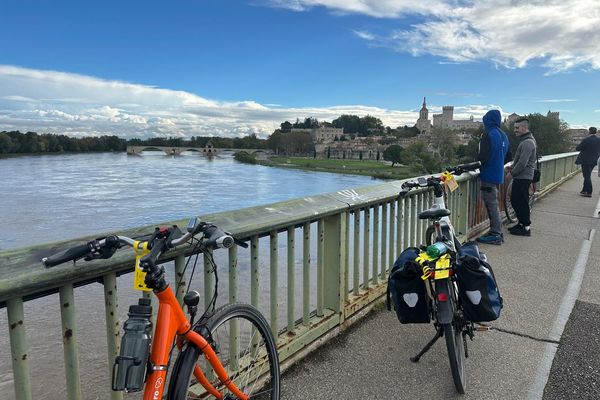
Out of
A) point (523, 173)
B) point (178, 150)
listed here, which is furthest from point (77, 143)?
point (523, 173)

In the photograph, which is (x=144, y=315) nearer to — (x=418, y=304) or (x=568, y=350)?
(x=418, y=304)

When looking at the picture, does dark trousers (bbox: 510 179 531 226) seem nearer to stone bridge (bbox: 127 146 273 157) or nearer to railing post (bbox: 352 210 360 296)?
railing post (bbox: 352 210 360 296)

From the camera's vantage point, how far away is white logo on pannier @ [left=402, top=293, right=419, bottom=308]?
260cm

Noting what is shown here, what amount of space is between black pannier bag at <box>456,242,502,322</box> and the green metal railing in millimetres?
889

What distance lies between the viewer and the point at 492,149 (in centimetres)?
574

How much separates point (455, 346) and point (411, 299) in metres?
0.34

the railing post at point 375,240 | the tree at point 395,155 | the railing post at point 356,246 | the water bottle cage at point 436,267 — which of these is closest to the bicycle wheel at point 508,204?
the railing post at point 375,240

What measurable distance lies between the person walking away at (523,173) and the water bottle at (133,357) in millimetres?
6345

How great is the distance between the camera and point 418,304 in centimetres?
260

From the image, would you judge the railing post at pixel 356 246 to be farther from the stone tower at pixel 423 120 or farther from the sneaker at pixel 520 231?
the stone tower at pixel 423 120

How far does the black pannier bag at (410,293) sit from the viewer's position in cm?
257

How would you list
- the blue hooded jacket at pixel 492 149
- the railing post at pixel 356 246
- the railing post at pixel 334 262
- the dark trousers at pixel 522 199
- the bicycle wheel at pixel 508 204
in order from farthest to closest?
the bicycle wheel at pixel 508 204 < the dark trousers at pixel 522 199 < the blue hooded jacket at pixel 492 149 < the railing post at pixel 356 246 < the railing post at pixel 334 262

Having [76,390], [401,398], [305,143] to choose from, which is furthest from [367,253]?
[305,143]

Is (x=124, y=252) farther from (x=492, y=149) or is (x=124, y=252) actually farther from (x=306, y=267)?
(x=492, y=149)
